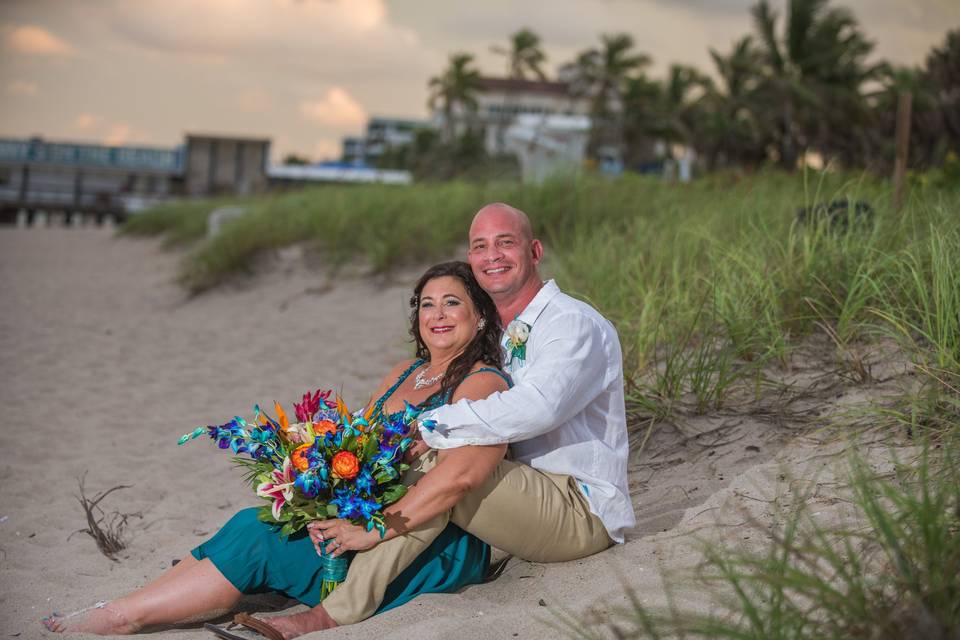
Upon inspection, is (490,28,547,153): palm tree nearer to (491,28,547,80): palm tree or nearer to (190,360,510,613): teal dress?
(491,28,547,80): palm tree

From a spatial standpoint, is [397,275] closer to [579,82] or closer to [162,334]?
[162,334]

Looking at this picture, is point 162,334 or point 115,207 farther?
point 115,207

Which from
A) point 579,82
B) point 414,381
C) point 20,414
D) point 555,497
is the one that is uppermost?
point 579,82

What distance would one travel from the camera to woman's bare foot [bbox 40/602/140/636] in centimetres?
302

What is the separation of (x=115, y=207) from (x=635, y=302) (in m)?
34.1

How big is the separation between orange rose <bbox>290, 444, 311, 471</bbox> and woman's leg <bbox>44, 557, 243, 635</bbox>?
0.53 metres

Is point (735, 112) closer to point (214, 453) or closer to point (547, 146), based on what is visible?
point (547, 146)

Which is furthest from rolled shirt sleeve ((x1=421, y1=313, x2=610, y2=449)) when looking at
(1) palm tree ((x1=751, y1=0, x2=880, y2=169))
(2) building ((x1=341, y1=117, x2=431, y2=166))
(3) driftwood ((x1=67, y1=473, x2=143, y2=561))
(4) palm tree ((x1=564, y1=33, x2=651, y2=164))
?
(2) building ((x1=341, y1=117, x2=431, y2=166))

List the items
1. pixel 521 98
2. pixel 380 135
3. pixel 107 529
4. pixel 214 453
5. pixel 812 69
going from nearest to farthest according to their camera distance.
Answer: pixel 107 529
pixel 214 453
pixel 812 69
pixel 521 98
pixel 380 135

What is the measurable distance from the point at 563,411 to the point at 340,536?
0.76 metres

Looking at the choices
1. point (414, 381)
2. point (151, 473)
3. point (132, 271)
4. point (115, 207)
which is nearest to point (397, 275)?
point (151, 473)

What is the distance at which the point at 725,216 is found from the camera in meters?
6.70

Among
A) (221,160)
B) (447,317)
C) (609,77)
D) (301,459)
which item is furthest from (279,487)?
(609,77)

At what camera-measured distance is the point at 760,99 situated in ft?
146
